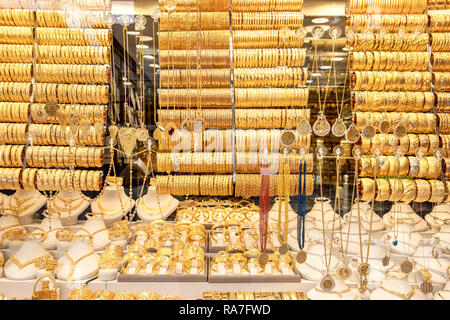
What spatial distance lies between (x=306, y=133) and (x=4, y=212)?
1.62 m

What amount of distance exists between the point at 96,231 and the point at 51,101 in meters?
0.72

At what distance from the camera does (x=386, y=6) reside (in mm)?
1813

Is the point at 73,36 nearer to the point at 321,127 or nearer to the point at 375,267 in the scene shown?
the point at 321,127

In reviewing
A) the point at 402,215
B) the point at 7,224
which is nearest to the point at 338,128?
the point at 402,215

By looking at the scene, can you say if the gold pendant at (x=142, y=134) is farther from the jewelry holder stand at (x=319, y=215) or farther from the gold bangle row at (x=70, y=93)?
the jewelry holder stand at (x=319, y=215)

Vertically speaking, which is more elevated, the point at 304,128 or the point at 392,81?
the point at 392,81

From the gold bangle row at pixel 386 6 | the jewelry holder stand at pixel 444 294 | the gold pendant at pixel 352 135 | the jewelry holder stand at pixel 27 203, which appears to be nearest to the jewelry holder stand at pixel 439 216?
the jewelry holder stand at pixel 444 294

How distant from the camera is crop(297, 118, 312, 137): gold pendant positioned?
1715 millimetres

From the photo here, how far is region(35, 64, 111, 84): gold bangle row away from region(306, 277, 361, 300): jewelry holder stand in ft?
4.80

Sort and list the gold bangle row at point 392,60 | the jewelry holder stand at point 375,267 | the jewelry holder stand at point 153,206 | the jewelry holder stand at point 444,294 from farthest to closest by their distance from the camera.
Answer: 1. the jewelry holder stand at point 153,206
2. the gold bangle row at point 392,60
3. the jewelry holder stand at point 375,267
4. the jewelry holder stand at point 444,294

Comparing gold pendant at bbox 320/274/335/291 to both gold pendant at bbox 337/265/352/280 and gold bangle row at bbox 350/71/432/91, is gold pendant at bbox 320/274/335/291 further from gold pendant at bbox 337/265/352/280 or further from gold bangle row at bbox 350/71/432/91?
gold bangle row at bbox 350/71/432/91

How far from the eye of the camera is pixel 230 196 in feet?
6.50

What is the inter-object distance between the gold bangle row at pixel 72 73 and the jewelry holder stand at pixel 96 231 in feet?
2.40

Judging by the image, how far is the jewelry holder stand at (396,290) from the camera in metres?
1.50
